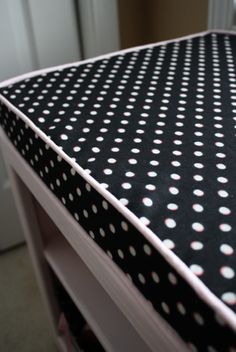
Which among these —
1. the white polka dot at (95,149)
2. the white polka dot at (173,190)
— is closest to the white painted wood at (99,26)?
the white polka dot at (95,149)

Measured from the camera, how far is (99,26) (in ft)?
3.59

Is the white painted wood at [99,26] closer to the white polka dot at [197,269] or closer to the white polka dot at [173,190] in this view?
the white polka dot at [173,190]

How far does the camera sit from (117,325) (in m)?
0.62

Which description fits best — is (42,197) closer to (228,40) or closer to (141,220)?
(141,220)

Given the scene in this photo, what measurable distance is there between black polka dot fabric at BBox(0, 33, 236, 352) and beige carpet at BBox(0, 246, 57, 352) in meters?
0.71

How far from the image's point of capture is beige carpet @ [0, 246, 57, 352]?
3.48ft

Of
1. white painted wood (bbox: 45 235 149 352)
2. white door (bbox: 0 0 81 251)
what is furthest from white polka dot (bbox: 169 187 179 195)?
white door (bbox: 0 0 81 251)

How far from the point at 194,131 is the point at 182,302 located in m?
0.25

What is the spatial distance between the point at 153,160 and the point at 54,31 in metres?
0.82

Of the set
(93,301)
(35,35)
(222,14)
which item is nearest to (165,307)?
(93,301)

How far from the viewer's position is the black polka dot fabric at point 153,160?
33cm

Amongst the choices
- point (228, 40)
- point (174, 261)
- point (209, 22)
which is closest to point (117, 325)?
point (174, 261)

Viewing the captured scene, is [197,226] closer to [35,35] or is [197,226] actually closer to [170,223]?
[170,223]

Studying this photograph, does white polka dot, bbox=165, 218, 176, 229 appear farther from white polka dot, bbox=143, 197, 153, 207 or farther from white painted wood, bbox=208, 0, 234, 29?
white painted wood, bbox=208, 0, 234, 29
